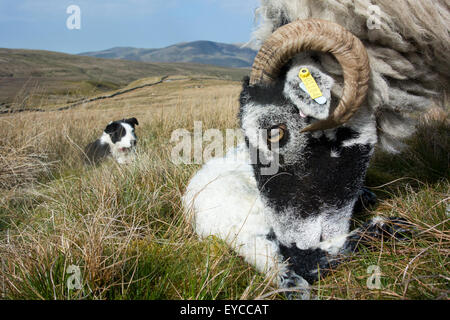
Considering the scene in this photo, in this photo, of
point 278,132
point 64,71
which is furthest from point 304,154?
point 64,71

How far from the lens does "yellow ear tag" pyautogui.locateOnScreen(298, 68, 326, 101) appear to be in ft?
7.18

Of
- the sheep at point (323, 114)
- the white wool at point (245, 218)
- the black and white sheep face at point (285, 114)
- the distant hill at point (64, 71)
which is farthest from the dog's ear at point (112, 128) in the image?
the black and white sheep face at point (285, 114)

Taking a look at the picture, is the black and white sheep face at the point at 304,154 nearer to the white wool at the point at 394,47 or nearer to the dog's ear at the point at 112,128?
the white wool at the point at 394,47

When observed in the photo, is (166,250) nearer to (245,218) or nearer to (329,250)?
(245,218)

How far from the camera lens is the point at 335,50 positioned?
7.04ft

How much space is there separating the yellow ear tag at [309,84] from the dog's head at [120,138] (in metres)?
5.49

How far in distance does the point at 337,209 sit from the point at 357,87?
0.97 metres

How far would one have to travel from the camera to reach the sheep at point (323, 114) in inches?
87.5

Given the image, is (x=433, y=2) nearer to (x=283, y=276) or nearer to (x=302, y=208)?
(x=302, y=208)

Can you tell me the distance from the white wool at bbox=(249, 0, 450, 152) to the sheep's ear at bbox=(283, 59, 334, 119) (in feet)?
0.55

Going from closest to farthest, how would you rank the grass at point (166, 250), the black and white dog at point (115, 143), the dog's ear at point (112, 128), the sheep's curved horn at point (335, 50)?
the grass at point (166, 250)
the sheep's curved horn at point (335, 50)
the black and white dog at point (115, 143)
the dog's ear at point (112, 128)

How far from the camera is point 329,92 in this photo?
2.23 metres

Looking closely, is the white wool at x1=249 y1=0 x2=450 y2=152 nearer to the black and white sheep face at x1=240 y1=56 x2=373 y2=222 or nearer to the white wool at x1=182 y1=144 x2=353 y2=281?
the black and white sheep face at x1=240 y1=56 x2=373 y2=222
